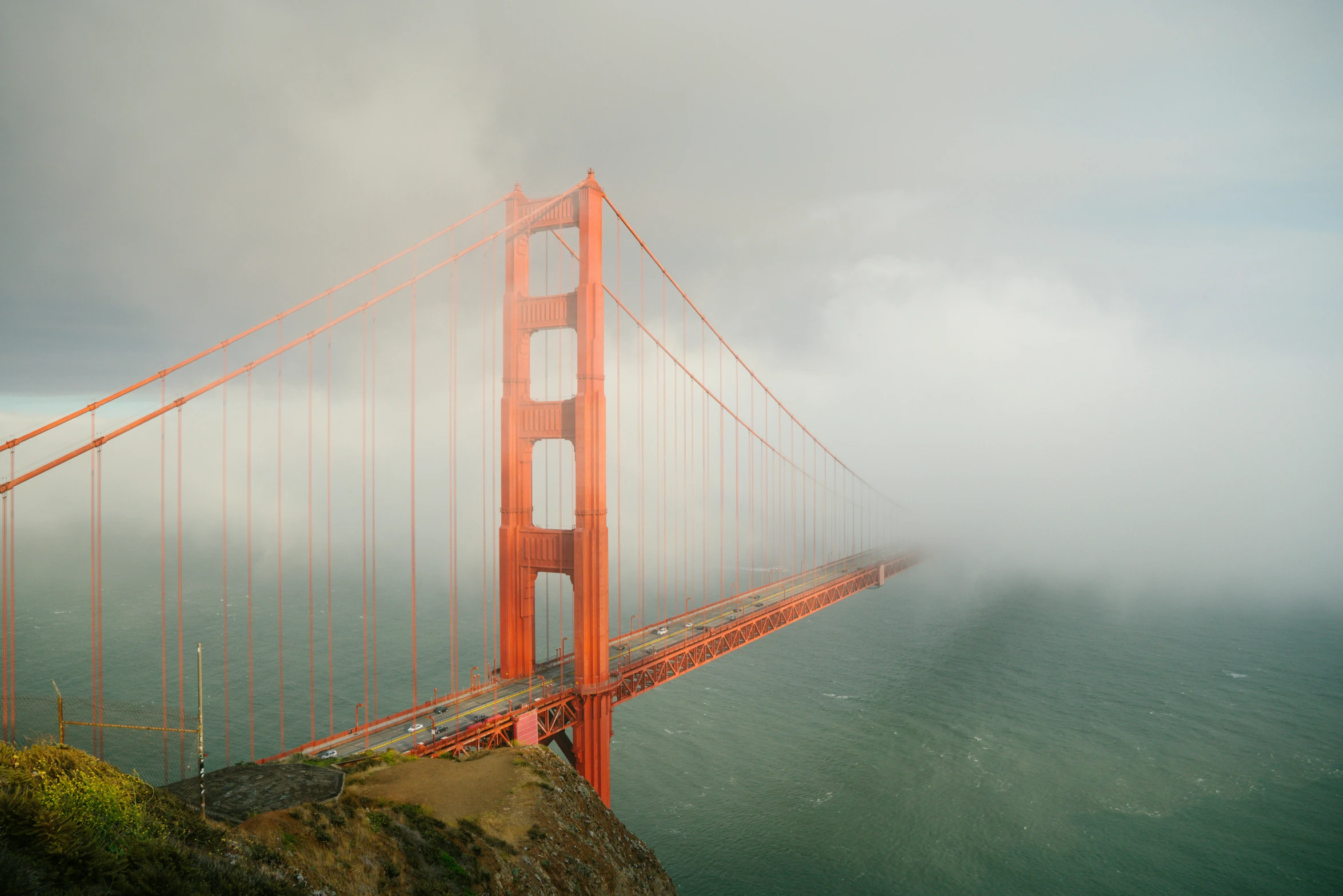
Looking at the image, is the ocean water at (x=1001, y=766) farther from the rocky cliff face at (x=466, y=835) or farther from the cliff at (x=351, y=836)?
the cliff at (x=351, y=836)

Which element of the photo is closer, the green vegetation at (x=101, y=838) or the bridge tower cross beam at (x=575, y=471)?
the green vegetation at (x=101, y=838)

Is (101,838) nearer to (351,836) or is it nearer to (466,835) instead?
(351,836)

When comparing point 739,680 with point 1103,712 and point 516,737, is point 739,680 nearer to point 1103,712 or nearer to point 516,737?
point 1103,712

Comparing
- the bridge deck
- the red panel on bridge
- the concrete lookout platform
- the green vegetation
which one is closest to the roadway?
the bridge deck

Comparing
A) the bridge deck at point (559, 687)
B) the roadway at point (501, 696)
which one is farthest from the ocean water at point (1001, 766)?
the roadway at point (501, 696)

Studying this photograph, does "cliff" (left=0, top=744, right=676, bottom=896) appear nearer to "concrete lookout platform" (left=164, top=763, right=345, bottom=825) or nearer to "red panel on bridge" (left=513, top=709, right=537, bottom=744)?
"concrete lookout platform" (left=164, top=763, right=345, bottom=825)

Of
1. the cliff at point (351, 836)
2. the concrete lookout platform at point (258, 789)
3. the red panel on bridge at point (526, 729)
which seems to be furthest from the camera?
the red panel on bridge at point (526, 729)

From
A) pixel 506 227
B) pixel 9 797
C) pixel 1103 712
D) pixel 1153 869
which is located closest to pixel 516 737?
pixel 9 797

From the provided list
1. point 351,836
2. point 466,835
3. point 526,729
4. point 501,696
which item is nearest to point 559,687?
point 501,696
